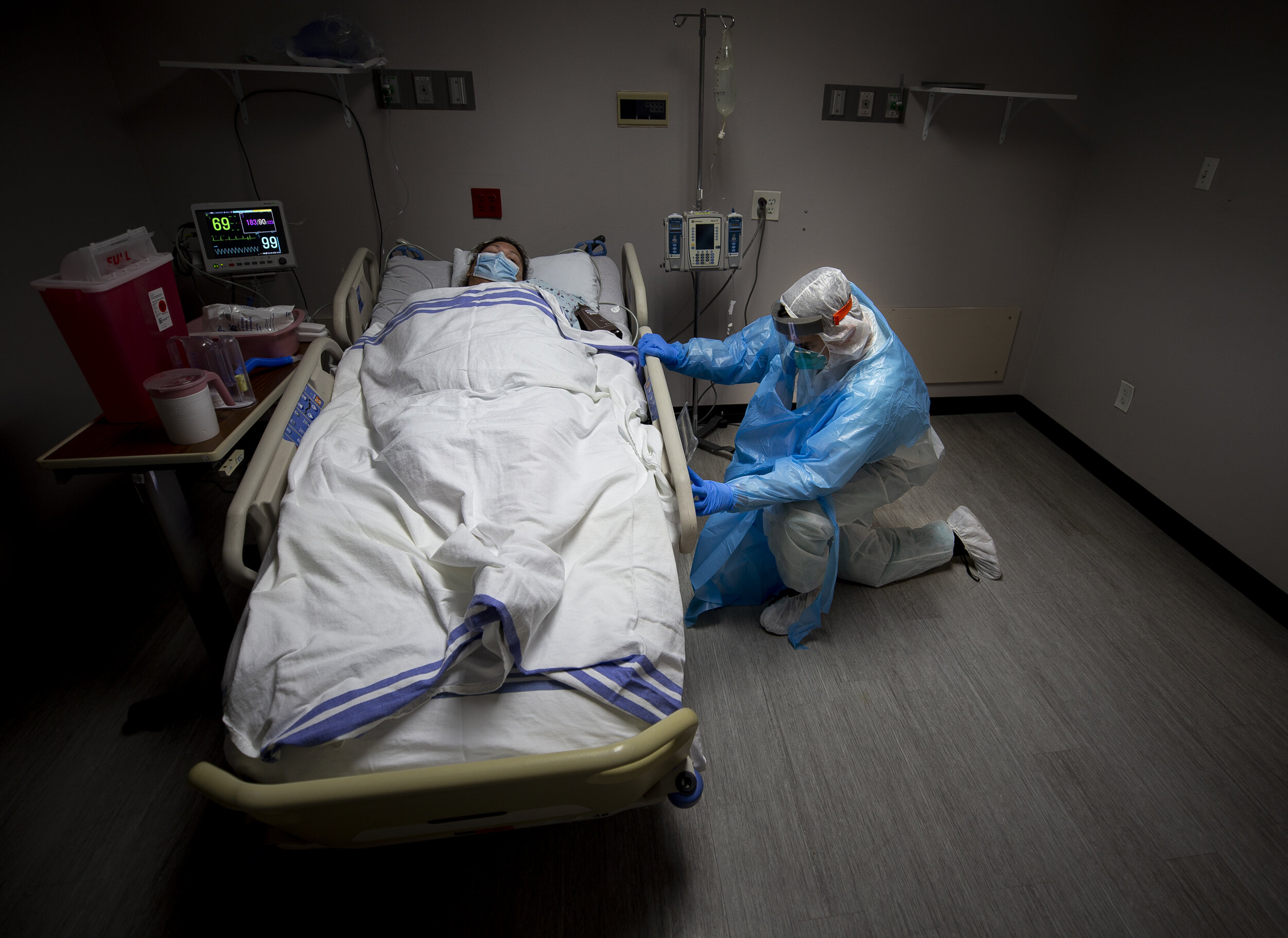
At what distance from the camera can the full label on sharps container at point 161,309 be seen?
143 cm

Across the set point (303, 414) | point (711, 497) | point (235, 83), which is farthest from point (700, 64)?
point (303, 414)

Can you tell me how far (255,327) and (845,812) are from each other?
6.54ft

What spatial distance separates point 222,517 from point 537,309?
1585 mm

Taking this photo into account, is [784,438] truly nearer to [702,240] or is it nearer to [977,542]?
[977,542]

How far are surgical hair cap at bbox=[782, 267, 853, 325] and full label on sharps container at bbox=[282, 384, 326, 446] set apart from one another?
127 centimetres

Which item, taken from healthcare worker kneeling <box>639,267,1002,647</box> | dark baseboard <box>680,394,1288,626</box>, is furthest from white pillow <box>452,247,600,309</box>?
dark baseboard <box>680,394,1288,626</box>

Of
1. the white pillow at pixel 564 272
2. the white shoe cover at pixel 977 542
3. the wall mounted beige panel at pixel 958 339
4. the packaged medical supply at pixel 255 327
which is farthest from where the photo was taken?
the wall mounted beige panel at pixel 958 339

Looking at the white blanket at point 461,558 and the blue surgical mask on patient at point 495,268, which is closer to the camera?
the white blanket at point 461,558

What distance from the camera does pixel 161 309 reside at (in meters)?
1.46

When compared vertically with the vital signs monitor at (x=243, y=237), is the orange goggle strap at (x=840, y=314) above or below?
below

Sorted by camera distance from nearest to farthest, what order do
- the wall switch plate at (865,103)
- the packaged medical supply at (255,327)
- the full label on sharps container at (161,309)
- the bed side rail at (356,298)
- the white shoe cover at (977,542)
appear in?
the full label on sharps container at (161,309) → the packaged medical supply at (255,327) → the bed side rail at (356,298) → the white shoe cover at (977,542) → the wall switch plate at (865,103)

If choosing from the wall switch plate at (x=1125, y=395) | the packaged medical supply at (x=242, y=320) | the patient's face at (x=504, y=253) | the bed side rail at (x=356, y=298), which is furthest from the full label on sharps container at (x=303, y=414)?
the wall switch plate at (x=1125, y=395)

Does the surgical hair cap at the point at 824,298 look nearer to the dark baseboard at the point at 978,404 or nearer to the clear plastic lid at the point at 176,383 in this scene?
the clear plastic lid at the point at 176,383

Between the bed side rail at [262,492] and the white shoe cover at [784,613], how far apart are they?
1345mm
